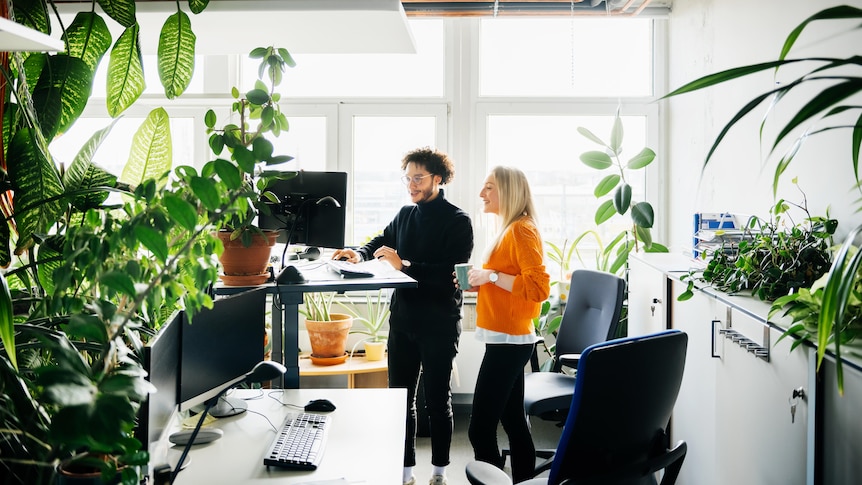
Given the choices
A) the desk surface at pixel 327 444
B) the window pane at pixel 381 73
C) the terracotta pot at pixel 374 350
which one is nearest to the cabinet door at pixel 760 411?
the desk surface at pixel 327 444

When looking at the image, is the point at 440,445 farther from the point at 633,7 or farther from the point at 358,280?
the point at 633,7

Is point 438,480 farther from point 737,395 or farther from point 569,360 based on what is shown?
point 737,395

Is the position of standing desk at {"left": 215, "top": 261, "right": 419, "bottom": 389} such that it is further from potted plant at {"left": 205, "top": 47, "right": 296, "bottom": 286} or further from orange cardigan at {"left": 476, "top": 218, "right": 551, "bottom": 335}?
orange cardigan at {"left": 476, "top": 218, "right": 551, "bottom": 335}

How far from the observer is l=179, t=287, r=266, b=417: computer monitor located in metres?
1.96

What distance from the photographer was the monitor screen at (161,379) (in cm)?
147

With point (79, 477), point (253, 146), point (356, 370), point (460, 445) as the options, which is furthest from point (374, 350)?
point (253, 146)

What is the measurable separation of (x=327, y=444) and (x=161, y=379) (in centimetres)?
58

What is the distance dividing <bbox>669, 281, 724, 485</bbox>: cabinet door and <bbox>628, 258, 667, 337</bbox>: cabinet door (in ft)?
0.33

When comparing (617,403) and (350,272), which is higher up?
(350,272)

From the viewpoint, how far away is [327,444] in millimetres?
2035

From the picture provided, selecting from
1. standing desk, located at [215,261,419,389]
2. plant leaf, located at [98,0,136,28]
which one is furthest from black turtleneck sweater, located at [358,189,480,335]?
plant leaf, located at [98,0,136,28]

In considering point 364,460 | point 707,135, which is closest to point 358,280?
point 364,460

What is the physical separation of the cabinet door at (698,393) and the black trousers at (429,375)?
105 cm

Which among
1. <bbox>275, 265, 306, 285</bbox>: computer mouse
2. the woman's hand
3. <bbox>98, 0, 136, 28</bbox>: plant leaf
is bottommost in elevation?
<bbox>275, 265, 306, 285</bbox>: computer mouse
